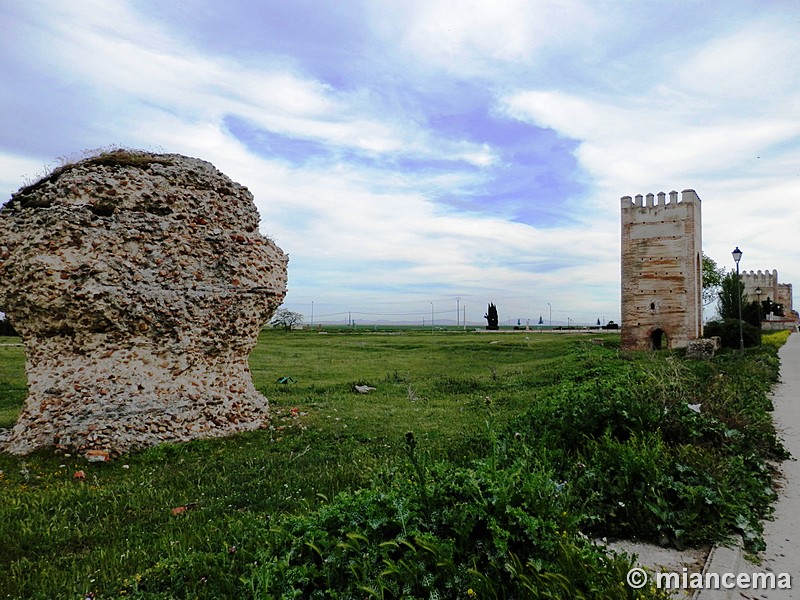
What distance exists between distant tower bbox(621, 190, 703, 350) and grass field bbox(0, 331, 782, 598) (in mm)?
20077

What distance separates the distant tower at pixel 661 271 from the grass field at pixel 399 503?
20.1 meters

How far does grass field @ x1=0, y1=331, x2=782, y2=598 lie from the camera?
2998 mm

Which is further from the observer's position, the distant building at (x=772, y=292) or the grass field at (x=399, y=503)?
the distant building at (x=772, y=292)

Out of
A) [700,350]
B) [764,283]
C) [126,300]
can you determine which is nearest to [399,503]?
[126,300]

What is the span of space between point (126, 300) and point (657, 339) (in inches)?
1086

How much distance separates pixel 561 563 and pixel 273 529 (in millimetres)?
1862

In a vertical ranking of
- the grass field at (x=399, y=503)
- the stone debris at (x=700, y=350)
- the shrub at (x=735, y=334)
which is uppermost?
the shrub at (x=735, y=334)

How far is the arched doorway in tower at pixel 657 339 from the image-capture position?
27.0 metres

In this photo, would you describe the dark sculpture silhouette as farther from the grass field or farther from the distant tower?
the grass field

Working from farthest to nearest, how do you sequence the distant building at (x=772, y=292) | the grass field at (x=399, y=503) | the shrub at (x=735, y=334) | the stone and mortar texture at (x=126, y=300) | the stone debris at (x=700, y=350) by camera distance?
the distant building at (x=772, y=292) → the shrub at (x=735, y=334) → the stone debris at (x=700, y=350) → the stone and mortar texture at (x=126, y=300) → the grass field at (x=399, y=503)

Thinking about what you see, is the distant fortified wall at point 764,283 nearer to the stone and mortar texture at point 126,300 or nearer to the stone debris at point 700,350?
the stone debris at point 700,350

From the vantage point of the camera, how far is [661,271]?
87.6 ft

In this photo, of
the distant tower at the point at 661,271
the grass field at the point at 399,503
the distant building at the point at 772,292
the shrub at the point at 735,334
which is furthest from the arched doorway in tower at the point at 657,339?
the distant building at the point at 772,292

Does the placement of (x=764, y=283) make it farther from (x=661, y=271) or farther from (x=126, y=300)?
(x=126, y=300)
